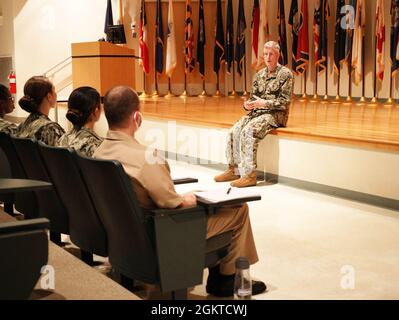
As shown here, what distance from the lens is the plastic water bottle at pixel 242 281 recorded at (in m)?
2.84

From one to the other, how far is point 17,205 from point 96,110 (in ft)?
3.12

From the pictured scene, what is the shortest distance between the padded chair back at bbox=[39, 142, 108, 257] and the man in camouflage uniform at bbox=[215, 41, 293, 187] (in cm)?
285

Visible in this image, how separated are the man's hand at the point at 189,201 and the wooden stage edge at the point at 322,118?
2.70 m

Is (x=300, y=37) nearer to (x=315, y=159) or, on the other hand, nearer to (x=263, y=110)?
(x=263, y=110)

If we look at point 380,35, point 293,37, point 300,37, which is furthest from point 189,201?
point 293,37

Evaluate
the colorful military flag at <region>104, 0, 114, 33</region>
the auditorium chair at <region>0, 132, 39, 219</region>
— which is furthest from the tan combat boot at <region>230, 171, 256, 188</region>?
the colorful military flag at <region>104, 0, 114, 33</region>

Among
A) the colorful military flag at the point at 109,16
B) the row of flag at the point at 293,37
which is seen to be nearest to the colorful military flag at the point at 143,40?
the row of flag at the point at 293,37

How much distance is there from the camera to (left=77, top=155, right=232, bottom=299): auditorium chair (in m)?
2.58

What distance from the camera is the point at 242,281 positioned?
9.58 feet

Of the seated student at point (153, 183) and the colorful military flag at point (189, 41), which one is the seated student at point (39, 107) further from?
the colorful military flag at point (189, 41)

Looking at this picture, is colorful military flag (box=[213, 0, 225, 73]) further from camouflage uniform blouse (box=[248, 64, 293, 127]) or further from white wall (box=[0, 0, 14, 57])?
camouflage uniform blouse (box=[248, 64, 293, 127])

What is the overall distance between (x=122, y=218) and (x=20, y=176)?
4.83 feet
